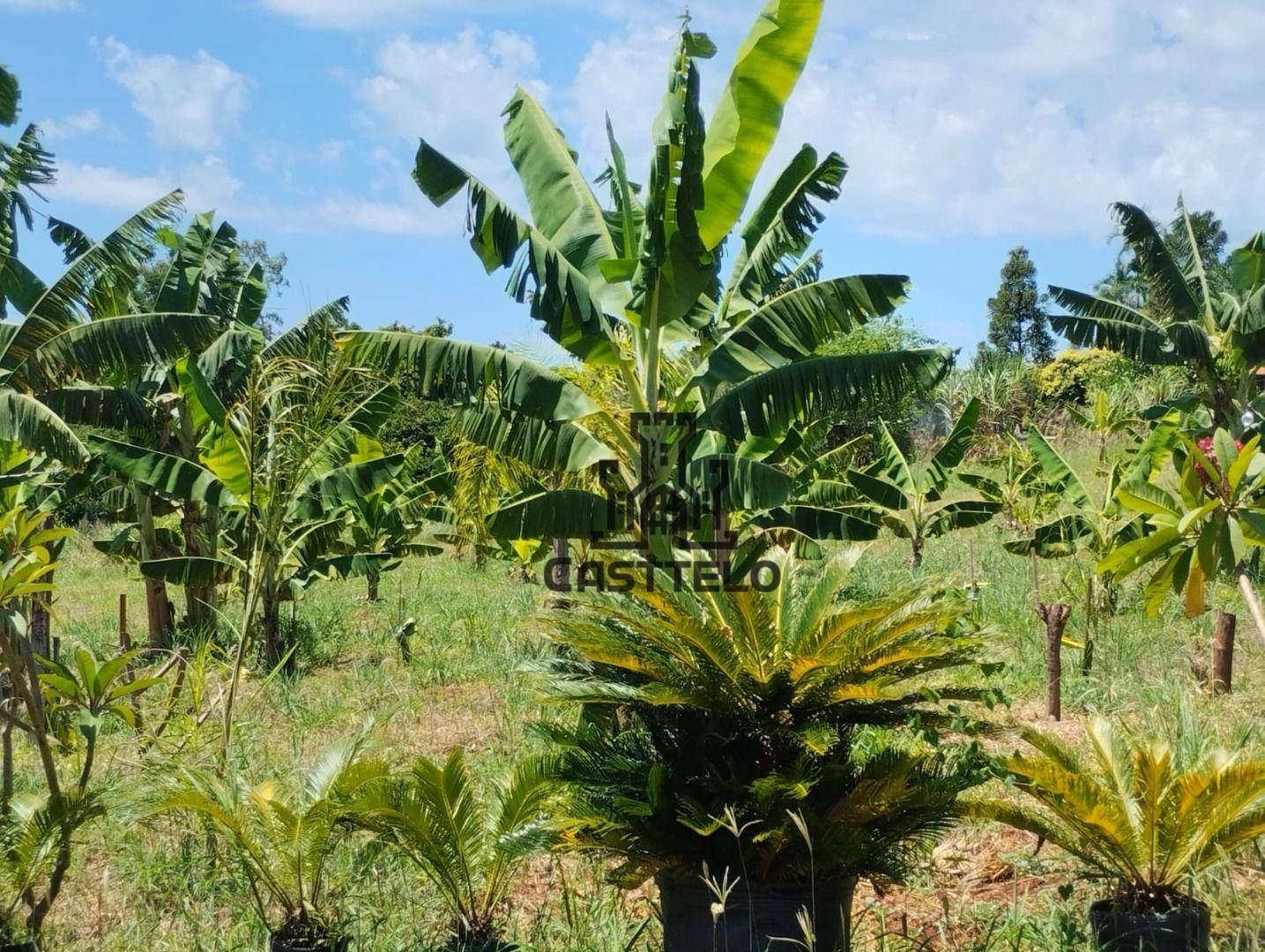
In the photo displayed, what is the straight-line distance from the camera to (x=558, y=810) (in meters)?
3.95

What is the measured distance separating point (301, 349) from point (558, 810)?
6517mm

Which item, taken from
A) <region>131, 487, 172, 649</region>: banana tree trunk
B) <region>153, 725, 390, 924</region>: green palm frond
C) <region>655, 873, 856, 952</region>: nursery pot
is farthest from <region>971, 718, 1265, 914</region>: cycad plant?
<region>131, 487, 172, 649</region>: banana tree trunk

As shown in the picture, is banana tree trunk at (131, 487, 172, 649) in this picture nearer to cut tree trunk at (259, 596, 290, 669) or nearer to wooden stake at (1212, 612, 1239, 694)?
cut tree trunk at (259, 596, 290, 669)

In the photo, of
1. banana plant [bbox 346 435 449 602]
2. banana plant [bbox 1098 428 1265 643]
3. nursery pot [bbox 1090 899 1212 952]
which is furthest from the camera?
banana plant [bbox 346 435 449 602]

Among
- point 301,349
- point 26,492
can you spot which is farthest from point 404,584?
point 301,349

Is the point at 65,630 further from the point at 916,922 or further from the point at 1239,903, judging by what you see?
the point at 1239,903

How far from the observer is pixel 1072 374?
30734 millimetres

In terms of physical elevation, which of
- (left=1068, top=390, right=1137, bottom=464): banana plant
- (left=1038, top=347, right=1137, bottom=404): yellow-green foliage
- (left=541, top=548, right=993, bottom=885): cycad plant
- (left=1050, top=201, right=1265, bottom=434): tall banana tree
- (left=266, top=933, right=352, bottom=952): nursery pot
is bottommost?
(left=266, top=933, right=352, bottom=952): nursery pot

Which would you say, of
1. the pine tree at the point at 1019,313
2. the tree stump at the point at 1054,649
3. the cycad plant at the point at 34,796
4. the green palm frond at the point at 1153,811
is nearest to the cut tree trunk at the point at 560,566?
the tree stump at the point at 1054,649

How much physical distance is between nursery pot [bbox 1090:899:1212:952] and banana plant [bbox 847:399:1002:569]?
8.42 m

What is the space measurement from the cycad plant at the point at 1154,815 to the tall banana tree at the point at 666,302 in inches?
140

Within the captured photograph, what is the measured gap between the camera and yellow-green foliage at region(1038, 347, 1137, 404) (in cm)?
2906

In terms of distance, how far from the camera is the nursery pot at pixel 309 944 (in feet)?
12.6

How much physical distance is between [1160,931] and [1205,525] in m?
1.58
